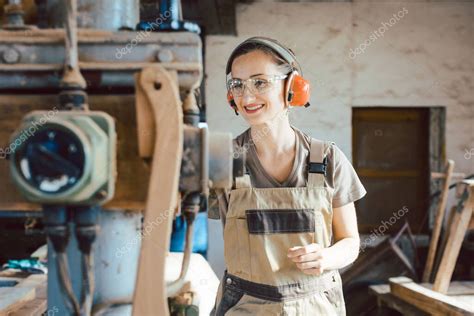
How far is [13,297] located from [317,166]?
1035mm

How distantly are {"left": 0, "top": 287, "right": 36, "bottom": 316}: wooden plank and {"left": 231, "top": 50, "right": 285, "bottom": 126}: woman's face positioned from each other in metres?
0.89

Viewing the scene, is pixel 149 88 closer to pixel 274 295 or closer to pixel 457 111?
pixel 274 295

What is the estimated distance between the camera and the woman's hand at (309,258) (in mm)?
1563

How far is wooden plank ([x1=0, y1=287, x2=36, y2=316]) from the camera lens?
5.01 feet

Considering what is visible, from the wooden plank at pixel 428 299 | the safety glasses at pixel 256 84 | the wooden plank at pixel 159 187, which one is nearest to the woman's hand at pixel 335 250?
the safety glasses at pixel 256 84

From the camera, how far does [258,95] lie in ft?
5.26

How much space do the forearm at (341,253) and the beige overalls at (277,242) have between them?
6 centimetres

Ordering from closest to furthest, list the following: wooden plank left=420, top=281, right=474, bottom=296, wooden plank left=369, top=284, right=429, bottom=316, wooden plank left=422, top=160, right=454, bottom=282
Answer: wooden plank left=369, top=284, right=429, bottom=316, wooden plank left=420, top=281, right=474, bottom=296, wooden plank left=422, top=160, right=454, bottom=282

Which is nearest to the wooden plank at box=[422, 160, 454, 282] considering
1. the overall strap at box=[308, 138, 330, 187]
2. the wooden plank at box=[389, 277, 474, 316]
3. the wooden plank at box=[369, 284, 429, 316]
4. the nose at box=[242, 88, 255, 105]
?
the wooden plank at box=[369, 284, 429, 316]

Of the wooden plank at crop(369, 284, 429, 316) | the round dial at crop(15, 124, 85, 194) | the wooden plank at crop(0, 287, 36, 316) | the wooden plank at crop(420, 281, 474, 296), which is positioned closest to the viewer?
the round dial at crop(15, 124, 85, 194)

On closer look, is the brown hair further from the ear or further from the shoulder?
the shoulder

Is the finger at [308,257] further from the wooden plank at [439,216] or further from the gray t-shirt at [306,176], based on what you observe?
the wooden plank at [439,216]

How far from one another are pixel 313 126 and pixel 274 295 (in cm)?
402

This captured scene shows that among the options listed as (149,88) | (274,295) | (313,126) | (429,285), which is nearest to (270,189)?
(274,295)
